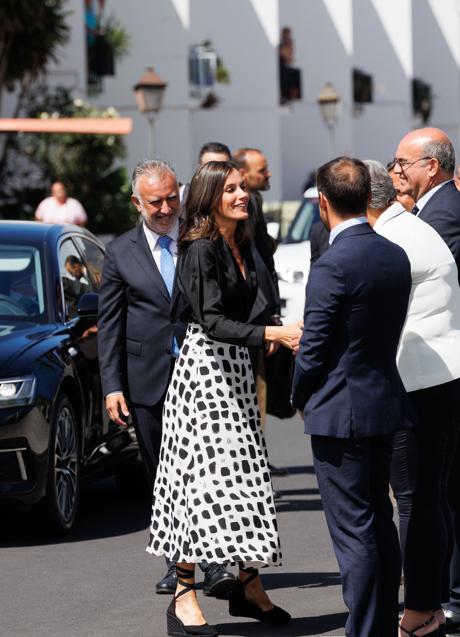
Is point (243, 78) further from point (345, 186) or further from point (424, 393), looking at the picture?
point (345, 186)

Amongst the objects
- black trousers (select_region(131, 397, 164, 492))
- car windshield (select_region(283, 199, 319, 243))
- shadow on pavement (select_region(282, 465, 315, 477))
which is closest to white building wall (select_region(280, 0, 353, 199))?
car windshield (select_region(283, 199, 319, 243))

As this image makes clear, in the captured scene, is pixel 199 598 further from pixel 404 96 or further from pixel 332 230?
pixel 404 96

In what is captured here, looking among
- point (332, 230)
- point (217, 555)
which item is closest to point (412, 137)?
point (332, 230)

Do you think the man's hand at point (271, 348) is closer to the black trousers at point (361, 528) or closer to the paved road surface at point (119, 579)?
the paved road surface at point (119, 579)

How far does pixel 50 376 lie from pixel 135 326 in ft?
4.58

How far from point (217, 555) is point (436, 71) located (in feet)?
157

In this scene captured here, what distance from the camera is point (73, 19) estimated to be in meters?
32.4

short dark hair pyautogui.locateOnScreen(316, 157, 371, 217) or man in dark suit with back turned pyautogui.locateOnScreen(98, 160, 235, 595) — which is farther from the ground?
short dark hair pyautogui.locateOnScreen(316, 157, 371, 217)

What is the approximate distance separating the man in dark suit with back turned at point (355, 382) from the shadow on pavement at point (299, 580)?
165cm

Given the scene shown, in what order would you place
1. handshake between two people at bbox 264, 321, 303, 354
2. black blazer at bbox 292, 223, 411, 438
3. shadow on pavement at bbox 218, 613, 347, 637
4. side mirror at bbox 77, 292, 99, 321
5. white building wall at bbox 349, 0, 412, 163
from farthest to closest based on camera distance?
white building wall at bbox 349, 0, 412, 163
side mirror at bbox 77, 292, 99, 321
shadow on pavement at bbox 218, 613, 347, 637
handshake between two people at bbox 264, 321, 303, 354
black blazer at bbox 292, 223, 411, 438

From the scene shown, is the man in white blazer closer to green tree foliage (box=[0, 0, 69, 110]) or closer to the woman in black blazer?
the woman in black blazer

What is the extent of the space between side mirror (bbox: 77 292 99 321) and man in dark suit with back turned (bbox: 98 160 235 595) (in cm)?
162

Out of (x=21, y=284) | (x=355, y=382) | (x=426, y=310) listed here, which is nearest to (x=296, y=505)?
(x=21, y=284)

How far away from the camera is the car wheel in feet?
25.4
